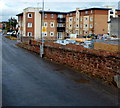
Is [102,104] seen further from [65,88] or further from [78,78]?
[78,78]

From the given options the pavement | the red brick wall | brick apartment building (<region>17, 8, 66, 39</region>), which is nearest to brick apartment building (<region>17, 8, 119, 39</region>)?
brick apartment building (<region>17, 8, 66, 39</region>)

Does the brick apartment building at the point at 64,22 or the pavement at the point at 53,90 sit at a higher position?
the brick apartment building at the point at 64,22

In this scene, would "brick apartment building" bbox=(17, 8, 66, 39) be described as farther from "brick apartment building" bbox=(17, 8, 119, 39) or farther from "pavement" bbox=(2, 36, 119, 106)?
"pavement" bbox=(2, 36, 119, 106)

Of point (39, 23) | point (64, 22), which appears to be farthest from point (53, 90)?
point (64, 22)

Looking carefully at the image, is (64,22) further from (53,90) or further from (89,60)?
(53,90)

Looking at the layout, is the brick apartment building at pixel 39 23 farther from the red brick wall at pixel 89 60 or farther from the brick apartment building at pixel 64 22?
the red brick wall at pixel 89 60

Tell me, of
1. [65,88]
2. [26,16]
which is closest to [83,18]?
[26,16]

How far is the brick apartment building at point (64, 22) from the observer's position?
59750 millimetres

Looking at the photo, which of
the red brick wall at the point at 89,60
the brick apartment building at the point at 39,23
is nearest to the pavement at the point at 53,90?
the red brick wall at the point at 89,60

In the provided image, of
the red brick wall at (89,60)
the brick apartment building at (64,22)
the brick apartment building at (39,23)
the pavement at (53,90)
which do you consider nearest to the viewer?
the pavement at (53,90)

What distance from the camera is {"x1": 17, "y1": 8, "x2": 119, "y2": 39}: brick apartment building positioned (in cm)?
5975

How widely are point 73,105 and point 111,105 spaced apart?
1630mm

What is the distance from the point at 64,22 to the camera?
2633 inches

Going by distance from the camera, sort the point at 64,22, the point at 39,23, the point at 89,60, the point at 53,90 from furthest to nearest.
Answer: the point at 64,22 → the point at 39,23 → the point at 89,60 → the point at 53,90
